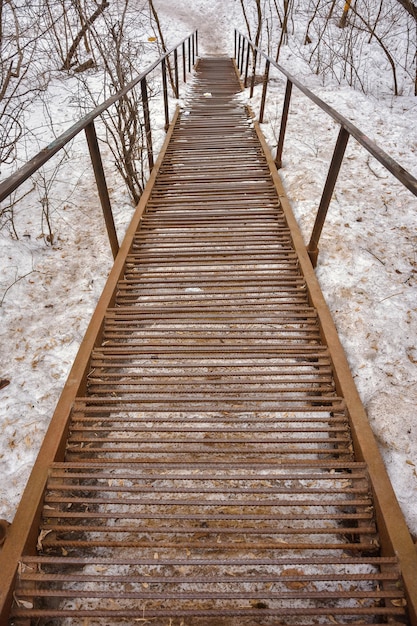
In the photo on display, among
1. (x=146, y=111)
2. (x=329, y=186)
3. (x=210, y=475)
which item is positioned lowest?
(x=210, y=475)

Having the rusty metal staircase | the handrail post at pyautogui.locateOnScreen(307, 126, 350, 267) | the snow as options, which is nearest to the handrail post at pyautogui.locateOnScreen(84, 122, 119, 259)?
the rusty metal staircase

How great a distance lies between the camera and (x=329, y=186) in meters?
2.47

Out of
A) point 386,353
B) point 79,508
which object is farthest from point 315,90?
point 79,508

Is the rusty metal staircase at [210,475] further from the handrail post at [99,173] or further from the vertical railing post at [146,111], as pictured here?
the vertical railing post at [146,111]

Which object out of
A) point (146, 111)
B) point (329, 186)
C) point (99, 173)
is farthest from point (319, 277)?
point (146, 111)

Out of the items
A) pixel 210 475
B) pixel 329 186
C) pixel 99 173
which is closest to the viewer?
pixel 210 475

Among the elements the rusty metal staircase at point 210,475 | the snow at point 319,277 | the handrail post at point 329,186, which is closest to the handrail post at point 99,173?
the rusty metal staircase at point 210,475

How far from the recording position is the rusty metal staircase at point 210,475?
125 cm

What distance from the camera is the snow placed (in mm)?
1832

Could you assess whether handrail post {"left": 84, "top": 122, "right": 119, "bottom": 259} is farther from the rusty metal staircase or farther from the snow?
the snow

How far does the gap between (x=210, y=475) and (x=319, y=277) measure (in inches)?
67.9

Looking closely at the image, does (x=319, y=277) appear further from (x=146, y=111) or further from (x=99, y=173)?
(x=146, y=111)

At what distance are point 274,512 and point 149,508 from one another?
509 mm

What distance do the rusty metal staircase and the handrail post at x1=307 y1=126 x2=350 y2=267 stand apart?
148 mm
